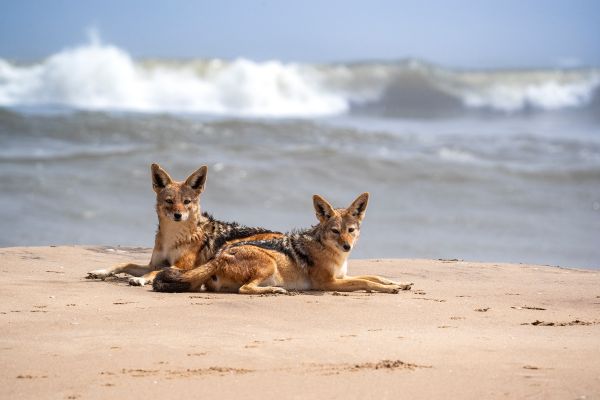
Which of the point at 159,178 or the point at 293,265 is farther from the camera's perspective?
the point at 159,178

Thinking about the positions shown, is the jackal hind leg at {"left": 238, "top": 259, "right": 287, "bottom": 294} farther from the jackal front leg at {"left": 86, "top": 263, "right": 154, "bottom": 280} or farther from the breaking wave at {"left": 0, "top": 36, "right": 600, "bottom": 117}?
the breaking wave at {"left": 0, "top": 36, "right": 600, "bottom": 117}

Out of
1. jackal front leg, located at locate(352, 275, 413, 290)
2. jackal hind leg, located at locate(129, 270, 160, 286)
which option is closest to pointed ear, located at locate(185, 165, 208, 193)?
jackal hind leg, located at locate(129, 270, 160, 286)

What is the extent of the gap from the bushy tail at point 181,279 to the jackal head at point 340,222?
1.24 metres

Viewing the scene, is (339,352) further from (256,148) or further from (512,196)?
(256,148)

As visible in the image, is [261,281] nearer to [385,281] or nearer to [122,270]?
[385,281]

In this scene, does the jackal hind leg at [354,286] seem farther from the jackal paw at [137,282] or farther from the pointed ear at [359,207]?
the jackal paw at [137,282]

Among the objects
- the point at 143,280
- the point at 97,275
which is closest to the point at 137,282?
the point at 143,280

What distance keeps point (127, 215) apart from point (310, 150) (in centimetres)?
825

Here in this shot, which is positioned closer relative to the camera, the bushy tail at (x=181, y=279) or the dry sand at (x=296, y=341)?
the dry sand at (x=296, y=341)

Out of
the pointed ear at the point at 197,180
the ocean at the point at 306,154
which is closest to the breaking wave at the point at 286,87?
the ocean at the point at 306,154

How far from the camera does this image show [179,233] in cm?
1020

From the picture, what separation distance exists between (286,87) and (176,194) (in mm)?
33262

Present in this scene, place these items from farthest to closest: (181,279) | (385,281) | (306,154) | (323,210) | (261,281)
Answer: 1. (306,154)
2. (323,210)
3. (385,281)
4. (261,281)
5. (181,279)

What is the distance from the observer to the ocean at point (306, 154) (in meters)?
17.0
